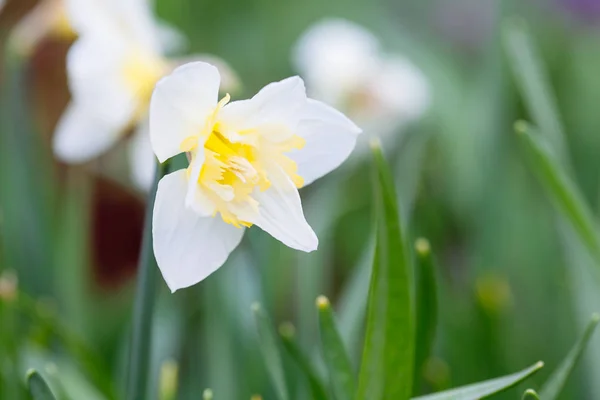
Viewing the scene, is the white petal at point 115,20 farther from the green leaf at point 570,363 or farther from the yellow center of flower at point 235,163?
the green leaf at point 570,363

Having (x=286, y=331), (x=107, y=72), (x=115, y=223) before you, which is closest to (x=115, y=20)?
(x=107, y=72)

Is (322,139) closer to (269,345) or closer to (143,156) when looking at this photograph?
(269,345)

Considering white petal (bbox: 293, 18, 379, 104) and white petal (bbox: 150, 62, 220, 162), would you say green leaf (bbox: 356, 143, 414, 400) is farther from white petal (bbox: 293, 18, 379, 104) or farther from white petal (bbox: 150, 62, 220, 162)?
white petal (bbox: 293, 18, 379, 104)

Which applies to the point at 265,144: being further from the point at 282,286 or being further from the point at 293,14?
the point at 293,14

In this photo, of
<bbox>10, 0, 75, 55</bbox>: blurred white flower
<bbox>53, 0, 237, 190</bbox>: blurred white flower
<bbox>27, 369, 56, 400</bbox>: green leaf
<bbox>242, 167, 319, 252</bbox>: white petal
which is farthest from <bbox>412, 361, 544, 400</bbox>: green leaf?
<bbox>10, 0, 75, 55</bbox>: blurred white flower

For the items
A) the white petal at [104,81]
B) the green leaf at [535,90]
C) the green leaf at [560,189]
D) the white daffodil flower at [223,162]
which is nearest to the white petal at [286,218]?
the white daffodil flower at [223,162]

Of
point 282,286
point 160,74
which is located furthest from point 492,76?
point 160,74
